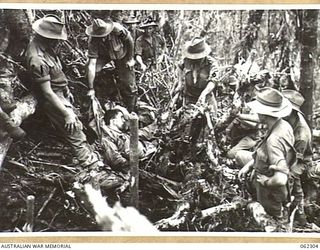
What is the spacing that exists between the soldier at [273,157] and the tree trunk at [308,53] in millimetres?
61

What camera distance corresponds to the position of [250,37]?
167 cm

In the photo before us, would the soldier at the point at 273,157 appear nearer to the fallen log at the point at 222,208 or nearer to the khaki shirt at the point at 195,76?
the fallen log at the point at 222,208

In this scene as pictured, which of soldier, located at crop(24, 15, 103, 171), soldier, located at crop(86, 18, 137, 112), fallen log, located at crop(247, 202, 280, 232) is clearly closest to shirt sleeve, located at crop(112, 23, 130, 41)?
soldier, located at crop(86, 18, 137, 112)

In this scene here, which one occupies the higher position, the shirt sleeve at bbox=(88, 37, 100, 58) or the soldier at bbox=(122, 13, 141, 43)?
the soldier at bbox=(122, 13, 141, 43)

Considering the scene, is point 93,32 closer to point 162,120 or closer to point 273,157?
point 162,120

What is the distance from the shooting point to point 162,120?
5.51 ft

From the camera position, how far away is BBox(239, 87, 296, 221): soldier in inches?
64.8

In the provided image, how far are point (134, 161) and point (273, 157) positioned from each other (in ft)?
1.38

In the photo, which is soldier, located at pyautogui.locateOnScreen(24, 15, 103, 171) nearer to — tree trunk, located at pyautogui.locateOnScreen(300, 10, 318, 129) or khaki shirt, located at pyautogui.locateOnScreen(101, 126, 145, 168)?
khaki shirt, located at pyautogui.locateOnScreen(101, 126, 145, 168)

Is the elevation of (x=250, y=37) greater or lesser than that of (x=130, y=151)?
greater
